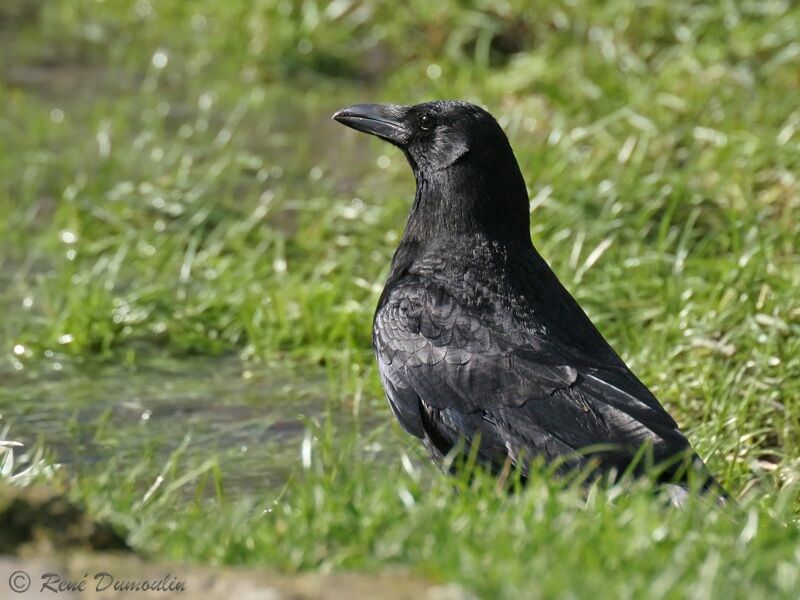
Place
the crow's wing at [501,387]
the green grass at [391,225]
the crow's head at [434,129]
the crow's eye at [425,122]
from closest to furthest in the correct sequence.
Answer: the green grass at [391,225], the crow's wing at [501,387], the crow's head at [434,129], the crow's eye at [425,122]

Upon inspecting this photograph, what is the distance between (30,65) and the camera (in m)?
10.2

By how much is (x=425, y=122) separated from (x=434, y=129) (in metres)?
0.05

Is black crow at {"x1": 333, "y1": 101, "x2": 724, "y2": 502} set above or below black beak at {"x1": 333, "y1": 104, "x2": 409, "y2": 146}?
below

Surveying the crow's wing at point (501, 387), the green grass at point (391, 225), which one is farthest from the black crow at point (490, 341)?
the green grass at point (391, 225)

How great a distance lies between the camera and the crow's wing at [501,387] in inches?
166

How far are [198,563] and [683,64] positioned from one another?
590 centimetres

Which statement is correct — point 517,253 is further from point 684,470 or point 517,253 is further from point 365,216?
point 365,216

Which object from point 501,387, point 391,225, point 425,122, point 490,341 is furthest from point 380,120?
point 391,225

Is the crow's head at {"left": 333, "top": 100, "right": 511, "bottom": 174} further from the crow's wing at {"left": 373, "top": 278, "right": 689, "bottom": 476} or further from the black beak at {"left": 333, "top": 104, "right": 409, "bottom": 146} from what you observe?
the crow's wing at {"left": 373, "top": 278, "right": 689, "bottom": 476}

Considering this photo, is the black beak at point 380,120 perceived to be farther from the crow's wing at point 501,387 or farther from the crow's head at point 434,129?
the crow's wing at point 501,387

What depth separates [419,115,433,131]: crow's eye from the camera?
5203 mm

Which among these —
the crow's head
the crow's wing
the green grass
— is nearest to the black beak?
the crow's head

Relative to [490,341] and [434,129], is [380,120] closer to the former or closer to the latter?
[434,129]

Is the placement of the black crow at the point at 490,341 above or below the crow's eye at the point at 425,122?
below
